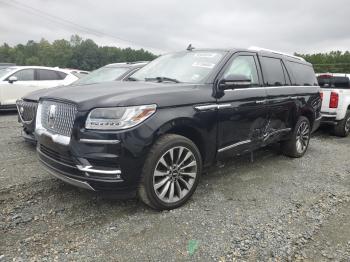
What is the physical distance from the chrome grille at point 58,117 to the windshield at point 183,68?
1334 millimetres

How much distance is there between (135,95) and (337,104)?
21.4 feet

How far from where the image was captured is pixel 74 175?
3299 millimetres

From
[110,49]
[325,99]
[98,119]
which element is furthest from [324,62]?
[110,49]

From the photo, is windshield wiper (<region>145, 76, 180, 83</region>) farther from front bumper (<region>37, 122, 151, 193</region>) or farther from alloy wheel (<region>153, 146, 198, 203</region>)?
front bumper (<region>37, 122, 151, 193</region>)

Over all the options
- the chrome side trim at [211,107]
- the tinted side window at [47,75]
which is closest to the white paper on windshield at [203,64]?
the chrome side trim at [211,107]

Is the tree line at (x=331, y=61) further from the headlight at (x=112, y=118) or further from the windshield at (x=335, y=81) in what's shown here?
the headlight at (x=112, y=118)

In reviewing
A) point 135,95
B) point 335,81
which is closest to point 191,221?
point 135,95

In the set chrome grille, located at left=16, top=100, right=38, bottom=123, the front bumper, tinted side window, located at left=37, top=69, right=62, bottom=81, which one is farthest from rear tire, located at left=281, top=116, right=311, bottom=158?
tinted side window, located at left=37, top=69, right=62, bottom=81

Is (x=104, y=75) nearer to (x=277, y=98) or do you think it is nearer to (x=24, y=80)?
(x=277, y=98)

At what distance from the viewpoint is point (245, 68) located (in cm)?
469

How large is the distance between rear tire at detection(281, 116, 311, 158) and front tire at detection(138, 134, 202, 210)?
276cm

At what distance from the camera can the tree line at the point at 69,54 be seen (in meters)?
80.1

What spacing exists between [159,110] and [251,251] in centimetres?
161

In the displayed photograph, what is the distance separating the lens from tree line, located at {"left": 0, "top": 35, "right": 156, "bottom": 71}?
80.1m
